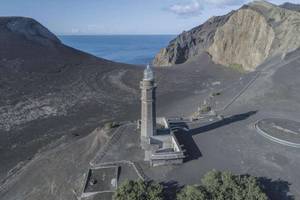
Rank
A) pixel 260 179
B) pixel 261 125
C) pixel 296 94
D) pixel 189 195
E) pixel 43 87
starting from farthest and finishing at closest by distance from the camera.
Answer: pixel 43 87 < pixel 296 94 < pixel 261 125 < pixel 260 179 < pixel 189 195

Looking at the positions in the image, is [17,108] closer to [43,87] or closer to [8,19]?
[43,87]

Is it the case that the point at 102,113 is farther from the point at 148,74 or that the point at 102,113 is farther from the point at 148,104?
the point at 148,74

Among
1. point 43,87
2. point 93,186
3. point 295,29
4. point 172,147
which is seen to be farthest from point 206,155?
point 295,29

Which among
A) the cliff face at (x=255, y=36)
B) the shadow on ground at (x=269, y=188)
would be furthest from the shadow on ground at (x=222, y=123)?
the cliff face at (x=255, y=36)

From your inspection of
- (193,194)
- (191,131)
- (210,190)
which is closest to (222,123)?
(191,131)

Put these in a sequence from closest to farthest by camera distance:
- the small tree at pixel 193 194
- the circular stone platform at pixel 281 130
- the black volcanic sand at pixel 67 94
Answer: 1. the small tree at pixel 193 194
2. the circular stone platform at pixel 281 130
3. the black volcanic sand at pixel 67 94

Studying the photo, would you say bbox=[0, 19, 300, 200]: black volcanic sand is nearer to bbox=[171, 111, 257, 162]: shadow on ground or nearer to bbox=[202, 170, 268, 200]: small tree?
bbox=[171, 111, 257, 162]: shadow on ground

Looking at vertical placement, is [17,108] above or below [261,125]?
below

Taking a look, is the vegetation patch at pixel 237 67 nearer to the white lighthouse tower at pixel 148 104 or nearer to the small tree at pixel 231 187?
the white lighthouse tower at pixel 148 104
